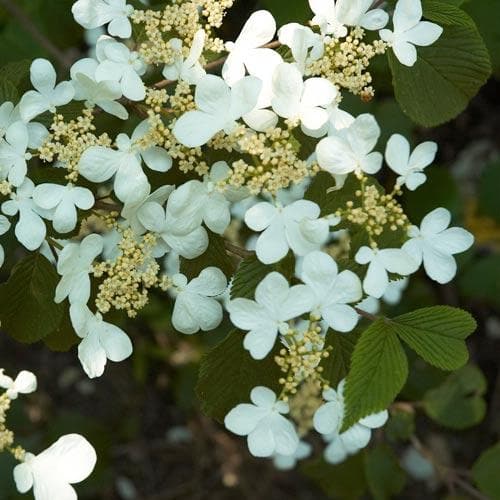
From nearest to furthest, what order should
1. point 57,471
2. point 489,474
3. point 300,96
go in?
1. point 300,96
2. point 57,471
3. point 489,474

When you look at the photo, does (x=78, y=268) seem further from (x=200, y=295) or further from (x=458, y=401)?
(x=458, y=401)

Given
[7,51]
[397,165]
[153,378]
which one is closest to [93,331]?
[397,165]

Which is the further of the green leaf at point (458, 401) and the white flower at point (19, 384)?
the green leaf at point (458, 401)

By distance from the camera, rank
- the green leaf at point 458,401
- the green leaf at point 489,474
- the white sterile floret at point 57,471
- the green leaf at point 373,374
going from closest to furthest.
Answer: the green leaf at point 373,374 → the white sterile floret at point 57,471 → the green leaf at point 489,474 → the green leaf at point 458,401

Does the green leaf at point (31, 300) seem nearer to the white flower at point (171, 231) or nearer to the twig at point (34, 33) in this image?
the white flower at point (171, 231)

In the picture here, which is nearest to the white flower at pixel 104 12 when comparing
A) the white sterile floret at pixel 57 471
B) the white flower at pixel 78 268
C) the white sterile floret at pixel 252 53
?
the white sterile floret at pixel 252 53

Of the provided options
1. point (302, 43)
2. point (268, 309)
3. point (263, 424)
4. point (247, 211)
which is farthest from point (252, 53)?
point (263, 424)
